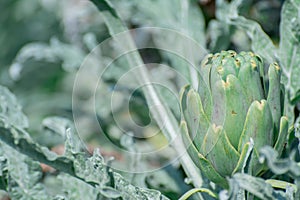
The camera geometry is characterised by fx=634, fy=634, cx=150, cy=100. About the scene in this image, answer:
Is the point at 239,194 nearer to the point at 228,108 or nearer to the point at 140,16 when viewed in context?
the point at 228,108

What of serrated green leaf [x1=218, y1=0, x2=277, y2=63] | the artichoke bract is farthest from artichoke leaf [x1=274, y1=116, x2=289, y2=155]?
serrated green leaf [x1=218, y1=0, x2=277, y2=63]

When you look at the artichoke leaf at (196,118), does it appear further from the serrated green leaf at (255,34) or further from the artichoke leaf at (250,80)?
the serrated green leaf at (255,34)

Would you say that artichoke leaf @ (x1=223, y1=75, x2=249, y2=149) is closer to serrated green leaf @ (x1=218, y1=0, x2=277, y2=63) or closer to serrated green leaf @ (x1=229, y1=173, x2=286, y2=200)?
serrated green leaf @ (x1=229, y1=173, x2=286, y2=200)

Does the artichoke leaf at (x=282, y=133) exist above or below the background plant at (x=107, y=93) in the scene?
above

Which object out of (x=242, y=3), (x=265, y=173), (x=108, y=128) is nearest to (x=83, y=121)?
(x=108, y=128)

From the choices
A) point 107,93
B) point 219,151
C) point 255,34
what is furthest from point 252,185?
point 107,93

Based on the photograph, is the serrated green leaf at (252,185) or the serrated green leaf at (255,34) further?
the serrated green leaf at (255,34)

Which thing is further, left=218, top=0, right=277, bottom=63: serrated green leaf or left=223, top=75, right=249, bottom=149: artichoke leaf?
left=218, top=0, right=277, bottom=63: serrated green leaf

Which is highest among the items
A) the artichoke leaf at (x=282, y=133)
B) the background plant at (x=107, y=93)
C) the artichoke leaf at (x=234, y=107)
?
the artichoke leaf at (x=234, y=107)

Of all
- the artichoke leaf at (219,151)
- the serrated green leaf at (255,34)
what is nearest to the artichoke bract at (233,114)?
the artichoke leaf at (219,151)
